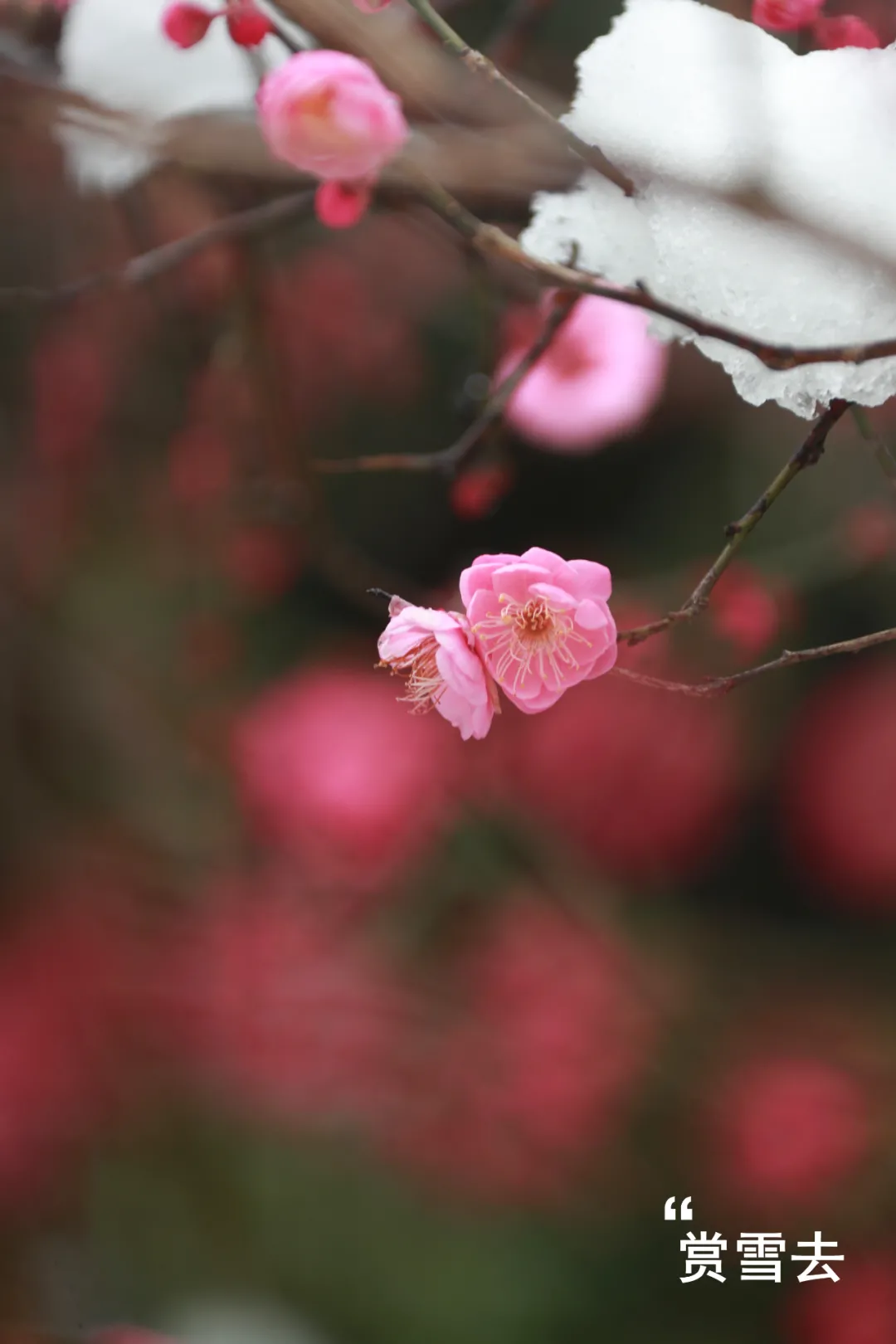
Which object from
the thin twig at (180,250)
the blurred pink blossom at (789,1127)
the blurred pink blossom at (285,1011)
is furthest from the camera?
the blurred pink blossom at (285,1011)

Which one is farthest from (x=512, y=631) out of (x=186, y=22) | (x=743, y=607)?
(x=743, y=607)

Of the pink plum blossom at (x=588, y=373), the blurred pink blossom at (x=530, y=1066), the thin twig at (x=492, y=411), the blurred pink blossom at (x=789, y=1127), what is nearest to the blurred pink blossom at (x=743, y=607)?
the pink plum blossom at (x=588, y=373)

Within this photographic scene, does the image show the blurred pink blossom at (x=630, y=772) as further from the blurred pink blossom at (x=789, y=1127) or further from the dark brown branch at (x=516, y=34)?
the dark brown branch at (x=516, y=34)

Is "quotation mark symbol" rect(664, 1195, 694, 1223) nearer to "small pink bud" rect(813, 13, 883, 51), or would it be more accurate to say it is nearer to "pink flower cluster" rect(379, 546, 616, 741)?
"pink flower cluster" rect(379, 546, 616, 741)

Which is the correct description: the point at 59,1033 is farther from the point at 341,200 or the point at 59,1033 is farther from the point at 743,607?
the point at 341,200

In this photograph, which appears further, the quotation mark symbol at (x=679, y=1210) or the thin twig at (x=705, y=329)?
the quotation mark symbol at (x=679, y=1210)

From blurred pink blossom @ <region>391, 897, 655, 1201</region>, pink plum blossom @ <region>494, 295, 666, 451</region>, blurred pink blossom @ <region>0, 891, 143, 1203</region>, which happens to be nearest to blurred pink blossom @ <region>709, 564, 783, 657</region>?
pink plum blossom @ <region>494, 295, 666, 451</region>

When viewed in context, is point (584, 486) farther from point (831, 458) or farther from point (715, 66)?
point (715, 66)
